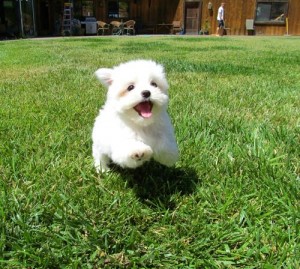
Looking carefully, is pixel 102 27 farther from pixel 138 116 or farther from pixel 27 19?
pixel 138 116

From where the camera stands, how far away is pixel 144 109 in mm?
2141

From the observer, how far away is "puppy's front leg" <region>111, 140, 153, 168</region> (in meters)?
2.01

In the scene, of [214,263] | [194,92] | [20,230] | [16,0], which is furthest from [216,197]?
[16,0]

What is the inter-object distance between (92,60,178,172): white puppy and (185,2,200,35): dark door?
3518cm

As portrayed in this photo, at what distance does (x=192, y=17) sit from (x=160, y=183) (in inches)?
1401

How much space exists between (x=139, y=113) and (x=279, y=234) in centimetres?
101

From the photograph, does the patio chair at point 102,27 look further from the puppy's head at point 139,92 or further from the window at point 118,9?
the puppy's head at point 139,92

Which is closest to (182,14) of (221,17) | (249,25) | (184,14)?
(184,14)

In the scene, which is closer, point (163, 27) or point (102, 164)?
point (102, 164)

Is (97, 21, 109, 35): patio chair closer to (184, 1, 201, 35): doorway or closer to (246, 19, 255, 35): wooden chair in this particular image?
(184, 1, 201, 35): doorway

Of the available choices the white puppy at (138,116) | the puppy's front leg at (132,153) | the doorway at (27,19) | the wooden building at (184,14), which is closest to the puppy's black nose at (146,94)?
the white puppy at (138,116)

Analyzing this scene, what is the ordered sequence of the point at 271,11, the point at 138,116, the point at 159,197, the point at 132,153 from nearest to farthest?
the point at 132,153 < the point at 138,116 < the point at 159,197 < the point at 271,11

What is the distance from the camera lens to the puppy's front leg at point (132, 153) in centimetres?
201

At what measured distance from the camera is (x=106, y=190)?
2.42 m
